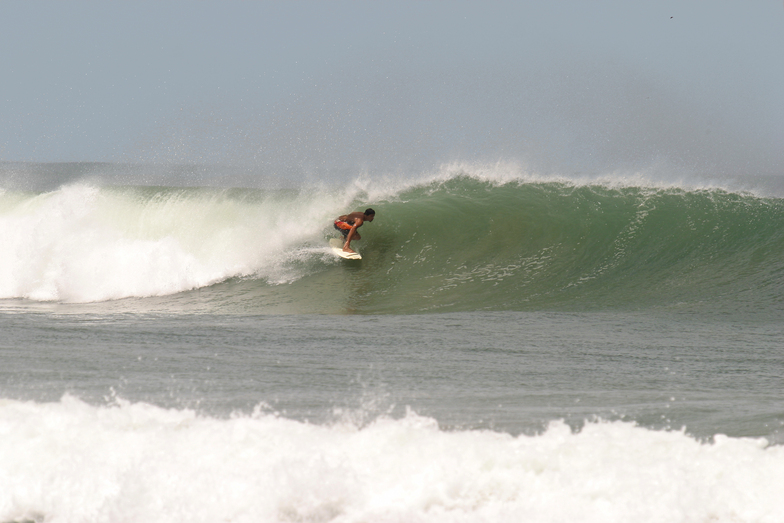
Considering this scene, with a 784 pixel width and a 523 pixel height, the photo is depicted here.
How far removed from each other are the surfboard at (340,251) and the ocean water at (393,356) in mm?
160

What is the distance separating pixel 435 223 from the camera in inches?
447

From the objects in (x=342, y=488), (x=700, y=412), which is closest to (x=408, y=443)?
(x=342, y=488)

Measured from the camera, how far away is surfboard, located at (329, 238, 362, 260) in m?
10.0

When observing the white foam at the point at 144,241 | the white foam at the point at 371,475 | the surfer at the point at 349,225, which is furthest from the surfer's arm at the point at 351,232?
the white foam at the point at 371,475

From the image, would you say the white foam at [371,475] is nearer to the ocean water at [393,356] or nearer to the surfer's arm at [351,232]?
the ocean water at [393,356]

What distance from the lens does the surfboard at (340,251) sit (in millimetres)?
10031

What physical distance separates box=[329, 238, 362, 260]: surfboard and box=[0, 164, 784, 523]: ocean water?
160 millimetres

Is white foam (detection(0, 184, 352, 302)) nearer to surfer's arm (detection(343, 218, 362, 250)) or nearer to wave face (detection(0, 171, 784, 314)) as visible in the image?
wave face (detection(0, 171, 784, 314))

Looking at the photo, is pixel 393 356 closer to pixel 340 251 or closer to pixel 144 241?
pixel 340 251

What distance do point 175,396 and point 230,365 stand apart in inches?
38.8

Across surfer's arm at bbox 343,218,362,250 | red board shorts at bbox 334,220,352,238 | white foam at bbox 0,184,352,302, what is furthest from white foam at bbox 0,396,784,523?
red board shorts at bbox 334,220,352,238

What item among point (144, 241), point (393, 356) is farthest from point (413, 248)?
point (393, 356)

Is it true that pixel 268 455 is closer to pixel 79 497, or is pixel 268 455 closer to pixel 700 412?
pixel 79 497

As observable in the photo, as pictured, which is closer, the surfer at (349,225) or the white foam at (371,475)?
the white foam at (371,475)
